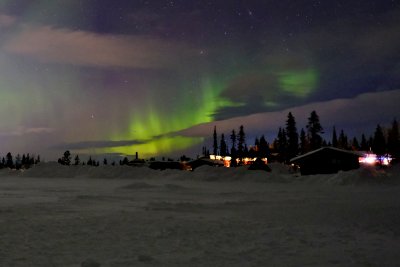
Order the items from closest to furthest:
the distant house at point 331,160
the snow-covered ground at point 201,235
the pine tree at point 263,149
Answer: the snow-covered ground at point 201,235, the distant house at point 331,160, the pine tree at point 263,149

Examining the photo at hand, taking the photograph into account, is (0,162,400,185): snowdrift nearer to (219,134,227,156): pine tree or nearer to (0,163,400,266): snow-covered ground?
(0,163,400,266): snow-covered ground

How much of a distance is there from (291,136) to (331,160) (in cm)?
3964

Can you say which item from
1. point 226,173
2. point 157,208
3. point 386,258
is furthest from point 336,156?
point 386,258

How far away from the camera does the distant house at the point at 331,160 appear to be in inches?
2355

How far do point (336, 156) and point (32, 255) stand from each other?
2245 inches

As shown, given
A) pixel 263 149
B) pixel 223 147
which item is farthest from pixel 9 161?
pixel 263 149

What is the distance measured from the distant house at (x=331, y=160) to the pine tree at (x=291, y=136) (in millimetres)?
38826

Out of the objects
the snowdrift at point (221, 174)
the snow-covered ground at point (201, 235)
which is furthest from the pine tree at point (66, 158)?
the snow-covered ground at point (201, 235)

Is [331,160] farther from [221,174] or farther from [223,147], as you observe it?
[223,147]

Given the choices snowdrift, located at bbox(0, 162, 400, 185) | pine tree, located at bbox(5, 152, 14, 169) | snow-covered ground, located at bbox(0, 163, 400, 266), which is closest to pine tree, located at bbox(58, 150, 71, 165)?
pine tree, located at bbox(5, 152, 14, 169)

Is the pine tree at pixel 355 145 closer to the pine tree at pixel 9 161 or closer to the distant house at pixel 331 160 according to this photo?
the distant house at pixel 331 160

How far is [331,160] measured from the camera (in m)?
60.2

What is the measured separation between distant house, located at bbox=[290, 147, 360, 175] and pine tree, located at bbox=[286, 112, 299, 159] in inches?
1529

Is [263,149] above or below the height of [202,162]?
above
